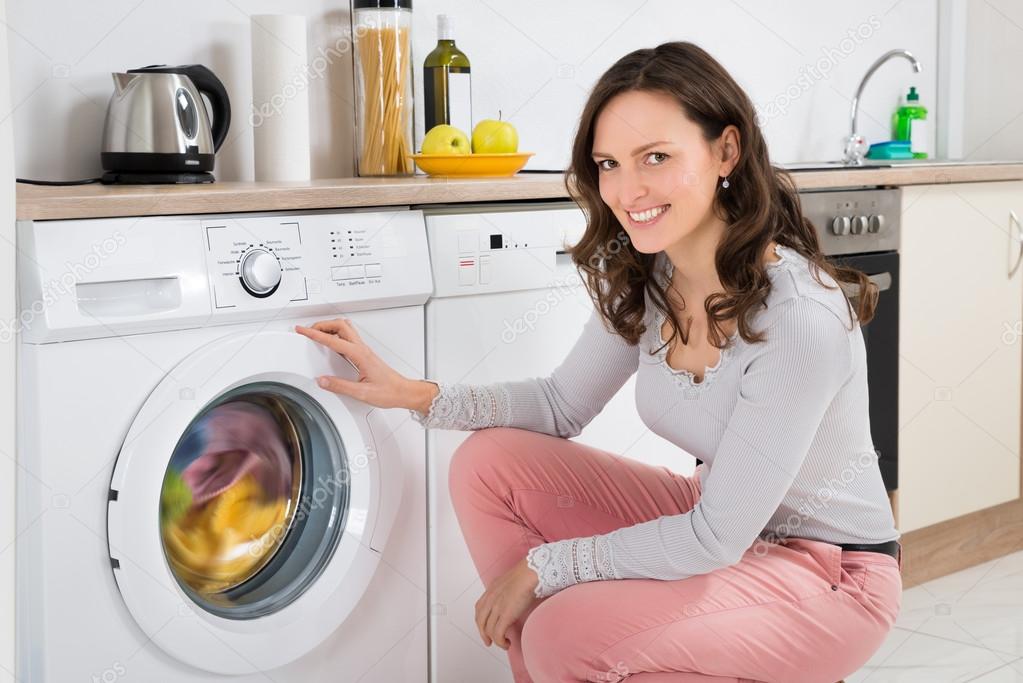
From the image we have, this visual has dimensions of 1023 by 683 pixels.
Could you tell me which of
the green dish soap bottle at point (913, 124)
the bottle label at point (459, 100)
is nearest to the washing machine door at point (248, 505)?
the bottle label at point (459, 100)

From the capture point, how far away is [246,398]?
5.04 ft

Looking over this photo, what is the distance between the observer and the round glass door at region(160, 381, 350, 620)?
1504mm

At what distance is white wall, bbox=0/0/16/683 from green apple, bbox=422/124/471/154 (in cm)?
87

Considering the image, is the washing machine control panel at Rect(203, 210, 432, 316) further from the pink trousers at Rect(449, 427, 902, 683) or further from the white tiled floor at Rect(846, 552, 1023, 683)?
the white tiled floor at Rect(846, 552, 1023, 683)

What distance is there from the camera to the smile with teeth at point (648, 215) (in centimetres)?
140

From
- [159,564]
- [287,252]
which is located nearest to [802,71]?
[287,252]

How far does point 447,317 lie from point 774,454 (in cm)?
58

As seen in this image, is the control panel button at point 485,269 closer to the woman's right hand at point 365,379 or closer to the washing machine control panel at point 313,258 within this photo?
the washing machine control panel at point 313,258

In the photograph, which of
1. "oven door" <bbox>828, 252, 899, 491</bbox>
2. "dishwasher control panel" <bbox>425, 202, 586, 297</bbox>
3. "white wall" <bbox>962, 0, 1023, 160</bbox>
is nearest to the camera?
"dishwasher control panel" <bbox>425, 202, 586, 297</bbox>

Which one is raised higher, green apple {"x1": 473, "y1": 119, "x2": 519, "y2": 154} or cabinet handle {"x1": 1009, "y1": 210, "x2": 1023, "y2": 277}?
green apple {"x1": 473, "y1": 119, "x2": 519, "y2": 154}

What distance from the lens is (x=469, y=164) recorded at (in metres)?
1.94
